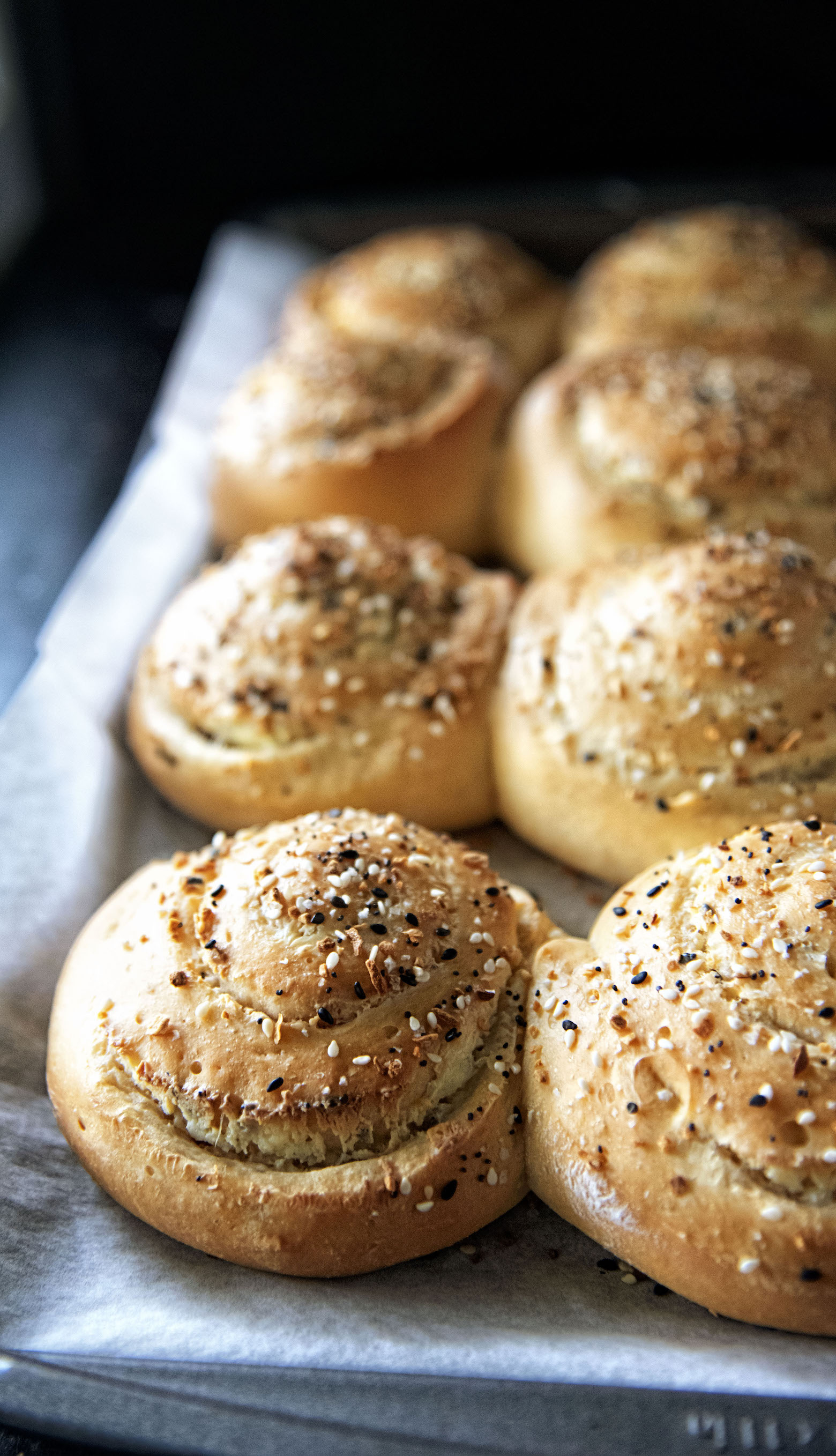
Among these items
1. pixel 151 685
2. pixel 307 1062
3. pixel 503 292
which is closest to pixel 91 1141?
pixel 307 1062

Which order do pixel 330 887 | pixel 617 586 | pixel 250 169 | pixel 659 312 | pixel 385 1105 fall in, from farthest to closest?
pixel 250 169 → pixel 659 312 → pixel 617 586 → pixel 330 887 → pixel 385 1105

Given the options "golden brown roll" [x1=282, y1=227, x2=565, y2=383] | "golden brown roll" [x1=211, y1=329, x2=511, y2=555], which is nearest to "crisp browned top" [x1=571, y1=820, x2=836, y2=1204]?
"golden brown roll" [x1=211, y1=329, x2=511, y2=555]

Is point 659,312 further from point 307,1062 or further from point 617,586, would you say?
point 307,1062

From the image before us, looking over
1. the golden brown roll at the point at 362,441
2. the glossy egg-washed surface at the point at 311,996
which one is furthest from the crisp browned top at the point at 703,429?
the glossy egg-washed surface at the point at 311,996

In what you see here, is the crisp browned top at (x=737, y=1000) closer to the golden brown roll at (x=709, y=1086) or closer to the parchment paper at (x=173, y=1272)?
the golden brown roll at (x=709, y=1086)

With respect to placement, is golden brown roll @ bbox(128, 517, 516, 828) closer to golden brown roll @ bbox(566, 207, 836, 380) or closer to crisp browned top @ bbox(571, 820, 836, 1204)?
crisp browned top @ bbox(571, 820, 836, 1204)

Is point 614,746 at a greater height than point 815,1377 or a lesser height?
greater
